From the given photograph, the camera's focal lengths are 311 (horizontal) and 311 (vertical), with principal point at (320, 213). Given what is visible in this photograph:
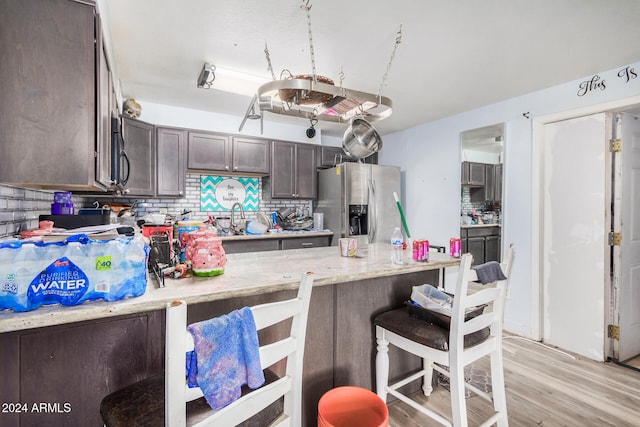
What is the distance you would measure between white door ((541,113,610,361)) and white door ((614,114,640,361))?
0.45 feet

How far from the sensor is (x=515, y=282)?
3281 millimetres

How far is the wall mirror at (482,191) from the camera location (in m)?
3.50

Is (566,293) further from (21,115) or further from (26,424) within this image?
(21,115)

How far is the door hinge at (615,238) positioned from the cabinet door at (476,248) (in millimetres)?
1162

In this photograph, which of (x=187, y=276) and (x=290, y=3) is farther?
(x=290, y=3)

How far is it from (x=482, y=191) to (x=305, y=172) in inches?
89.7

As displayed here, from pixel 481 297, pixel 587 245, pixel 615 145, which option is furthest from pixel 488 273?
pixel 615 145

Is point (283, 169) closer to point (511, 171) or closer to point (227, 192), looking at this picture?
point (227, 192)

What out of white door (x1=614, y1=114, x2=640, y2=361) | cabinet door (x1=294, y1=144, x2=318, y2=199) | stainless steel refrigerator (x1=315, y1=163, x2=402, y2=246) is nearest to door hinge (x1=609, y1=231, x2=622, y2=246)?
white door (x1=614, y1=114, x2=640, y2=361)

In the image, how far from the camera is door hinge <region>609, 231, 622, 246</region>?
106 inches

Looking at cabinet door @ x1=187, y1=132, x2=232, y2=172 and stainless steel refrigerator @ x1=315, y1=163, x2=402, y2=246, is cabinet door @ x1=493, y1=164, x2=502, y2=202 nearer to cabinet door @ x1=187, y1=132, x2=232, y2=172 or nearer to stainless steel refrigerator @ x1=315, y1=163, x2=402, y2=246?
stainless steel refrigerator @ x1=315, y1=163, x2=402, y2=246

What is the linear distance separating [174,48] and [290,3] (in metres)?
1.06

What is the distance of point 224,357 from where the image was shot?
0.82 meters

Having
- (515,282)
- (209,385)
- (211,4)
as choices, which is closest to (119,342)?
(209,385)
